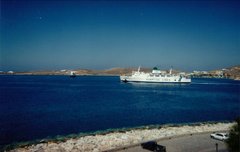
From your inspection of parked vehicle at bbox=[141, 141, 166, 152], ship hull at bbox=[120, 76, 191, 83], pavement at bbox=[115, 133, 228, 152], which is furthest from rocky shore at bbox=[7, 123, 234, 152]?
ship hull at bbox=[120, 76, 191, 83]

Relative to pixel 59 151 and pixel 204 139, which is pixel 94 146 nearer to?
pixel 59 151

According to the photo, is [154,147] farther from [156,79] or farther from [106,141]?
[156,79]

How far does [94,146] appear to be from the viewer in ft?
67.4

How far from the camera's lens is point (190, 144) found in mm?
19656

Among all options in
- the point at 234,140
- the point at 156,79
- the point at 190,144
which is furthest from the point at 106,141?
the point at 156,79

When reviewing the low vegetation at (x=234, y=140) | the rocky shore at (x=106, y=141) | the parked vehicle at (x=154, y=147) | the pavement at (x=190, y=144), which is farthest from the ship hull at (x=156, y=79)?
the low vegetation at (x=234, y=140)

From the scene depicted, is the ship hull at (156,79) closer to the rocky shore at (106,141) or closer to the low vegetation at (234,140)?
the rocky shore at (106,141)

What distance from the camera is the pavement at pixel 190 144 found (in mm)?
18061

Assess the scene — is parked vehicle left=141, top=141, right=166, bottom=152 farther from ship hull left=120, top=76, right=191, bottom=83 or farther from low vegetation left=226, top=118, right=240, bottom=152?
ship hull left=120, top=76, right=191, bottom=83

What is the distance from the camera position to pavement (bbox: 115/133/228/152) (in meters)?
18.1

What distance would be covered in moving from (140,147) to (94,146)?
13.2 feet

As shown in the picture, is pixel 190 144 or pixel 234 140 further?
pixel 190 144

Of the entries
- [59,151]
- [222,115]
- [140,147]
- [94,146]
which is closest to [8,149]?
[59,151]

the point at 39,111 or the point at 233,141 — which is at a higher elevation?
the point at 233,141
